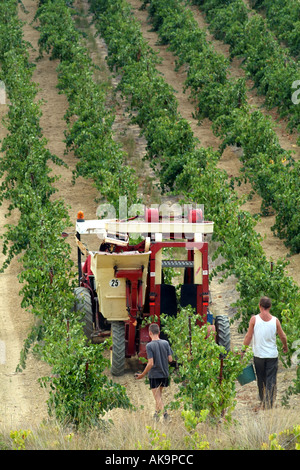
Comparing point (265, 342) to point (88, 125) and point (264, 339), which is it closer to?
point (264, 339)

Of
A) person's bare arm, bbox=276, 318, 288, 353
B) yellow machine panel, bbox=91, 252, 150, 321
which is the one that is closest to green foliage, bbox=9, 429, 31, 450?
person's bare arm, bbox=276, 318, 288, 353

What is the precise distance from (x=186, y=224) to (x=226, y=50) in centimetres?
1818

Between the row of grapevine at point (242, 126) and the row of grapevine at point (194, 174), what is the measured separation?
2.59ft

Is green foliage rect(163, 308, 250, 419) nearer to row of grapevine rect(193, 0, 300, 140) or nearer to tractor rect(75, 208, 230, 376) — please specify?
tractor rect(75, 208, 230, 376)

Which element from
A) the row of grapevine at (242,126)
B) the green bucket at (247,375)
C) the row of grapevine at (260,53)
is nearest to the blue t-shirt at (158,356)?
the green bucket at (247,375)

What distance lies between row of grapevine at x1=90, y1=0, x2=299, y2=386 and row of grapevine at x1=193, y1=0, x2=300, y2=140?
2743 mm

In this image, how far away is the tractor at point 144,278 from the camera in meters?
9.86

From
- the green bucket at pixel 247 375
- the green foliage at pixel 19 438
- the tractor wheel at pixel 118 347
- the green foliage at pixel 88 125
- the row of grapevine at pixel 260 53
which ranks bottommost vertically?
the tractor wheel at pixel 118 347

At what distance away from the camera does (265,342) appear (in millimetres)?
8695

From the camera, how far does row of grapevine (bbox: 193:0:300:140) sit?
20250mm

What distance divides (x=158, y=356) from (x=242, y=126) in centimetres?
916

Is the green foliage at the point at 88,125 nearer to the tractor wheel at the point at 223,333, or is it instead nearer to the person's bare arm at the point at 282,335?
the tractor wheel at the point at 223,333

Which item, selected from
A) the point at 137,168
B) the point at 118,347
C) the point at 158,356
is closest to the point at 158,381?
Result: the point at 158,356
